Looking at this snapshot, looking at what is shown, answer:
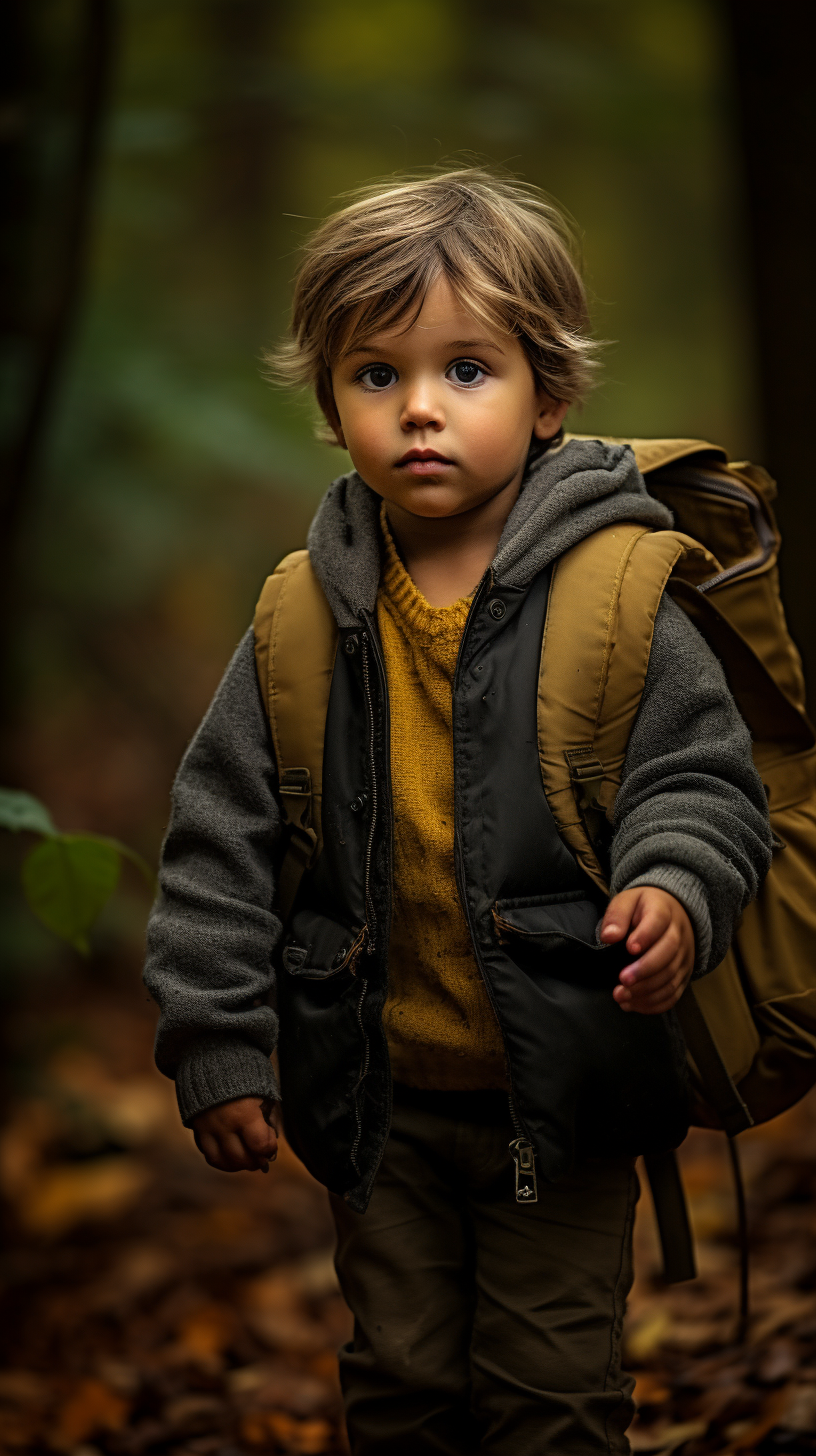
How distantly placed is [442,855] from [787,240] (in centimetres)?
243

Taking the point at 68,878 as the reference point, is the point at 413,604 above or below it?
above

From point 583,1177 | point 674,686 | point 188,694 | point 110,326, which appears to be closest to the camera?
Result: point 674,686

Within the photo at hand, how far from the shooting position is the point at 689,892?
6.32ft

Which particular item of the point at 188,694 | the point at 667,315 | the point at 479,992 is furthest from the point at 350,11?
the point at 479,992

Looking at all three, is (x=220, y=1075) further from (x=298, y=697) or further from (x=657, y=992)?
(x=657, y=992)

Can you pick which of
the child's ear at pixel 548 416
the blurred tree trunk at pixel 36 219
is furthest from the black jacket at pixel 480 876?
the blurred tree trunk at pixel 36 219

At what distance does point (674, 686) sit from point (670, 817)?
243 mm

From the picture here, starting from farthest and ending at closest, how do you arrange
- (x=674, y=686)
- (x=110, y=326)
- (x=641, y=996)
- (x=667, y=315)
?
(x=667, y=315) < (x=110, y=326) < (x=674, y=686) < (x=641, y=996)

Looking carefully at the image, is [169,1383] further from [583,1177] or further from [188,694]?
[188,694]

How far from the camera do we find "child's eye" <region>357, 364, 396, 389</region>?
2248mm

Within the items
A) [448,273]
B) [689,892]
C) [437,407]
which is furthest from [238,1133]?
[448,273]

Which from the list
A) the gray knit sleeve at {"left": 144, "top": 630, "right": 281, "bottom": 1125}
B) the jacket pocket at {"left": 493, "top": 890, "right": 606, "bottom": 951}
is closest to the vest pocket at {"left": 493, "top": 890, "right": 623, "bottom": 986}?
the jacket pocket at {"left": 493, "top": 890, "right": 606, "bottom": 951}

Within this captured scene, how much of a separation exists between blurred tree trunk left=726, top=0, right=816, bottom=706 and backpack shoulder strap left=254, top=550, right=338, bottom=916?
1836 mm

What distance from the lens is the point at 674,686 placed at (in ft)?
7.07
